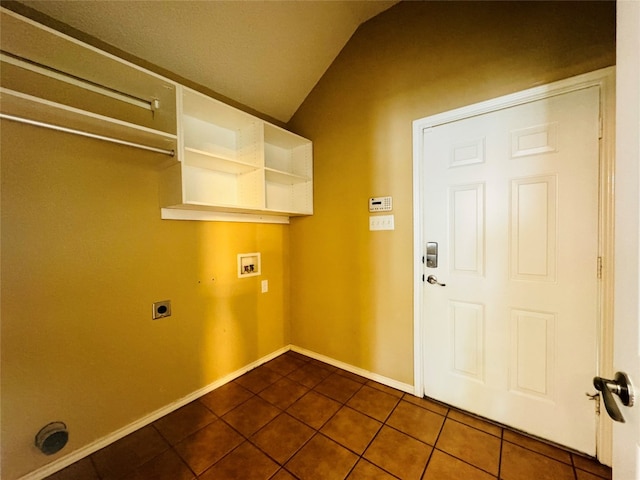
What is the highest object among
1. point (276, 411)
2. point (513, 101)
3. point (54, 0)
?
point (54, 0)

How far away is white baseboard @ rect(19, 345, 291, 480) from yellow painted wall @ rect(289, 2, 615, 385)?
0.81m

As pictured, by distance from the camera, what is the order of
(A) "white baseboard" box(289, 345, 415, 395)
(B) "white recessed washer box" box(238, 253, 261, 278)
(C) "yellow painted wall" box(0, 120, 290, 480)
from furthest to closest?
(B) "white recessed washer box" box(238, 253, 261, 278)
(A) "white baseboard" box(289, 345, 415, 395)
(C) "yellow painted wall" box(0, 120, 290, 480)

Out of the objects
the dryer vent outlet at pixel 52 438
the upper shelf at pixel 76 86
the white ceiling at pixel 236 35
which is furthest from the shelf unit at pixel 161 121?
the dryer vent outlet at pixel 52 438

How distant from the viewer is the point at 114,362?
4.98 feet

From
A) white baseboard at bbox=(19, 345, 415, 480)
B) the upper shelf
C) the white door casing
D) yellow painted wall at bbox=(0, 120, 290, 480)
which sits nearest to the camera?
the white door casing

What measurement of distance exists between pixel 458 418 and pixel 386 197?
1583 millimetres

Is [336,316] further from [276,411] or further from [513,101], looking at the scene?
[513,101]

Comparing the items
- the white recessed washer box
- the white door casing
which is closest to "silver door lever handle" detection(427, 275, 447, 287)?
the white door casing

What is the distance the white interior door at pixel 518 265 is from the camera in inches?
51.5

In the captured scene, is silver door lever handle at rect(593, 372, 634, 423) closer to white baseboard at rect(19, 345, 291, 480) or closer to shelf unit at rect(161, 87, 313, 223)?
shelf unit at rect(161, 87, 313, 223)

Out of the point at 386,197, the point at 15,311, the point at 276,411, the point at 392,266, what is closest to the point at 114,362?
the point at 15,311

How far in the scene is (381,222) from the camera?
1.98 meters

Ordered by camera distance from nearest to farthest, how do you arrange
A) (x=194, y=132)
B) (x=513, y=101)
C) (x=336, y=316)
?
1. (x=513, y=101)
2. (x=194, y=132)
3. (x=336, y=316)

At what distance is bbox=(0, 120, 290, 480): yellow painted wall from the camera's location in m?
1.22
